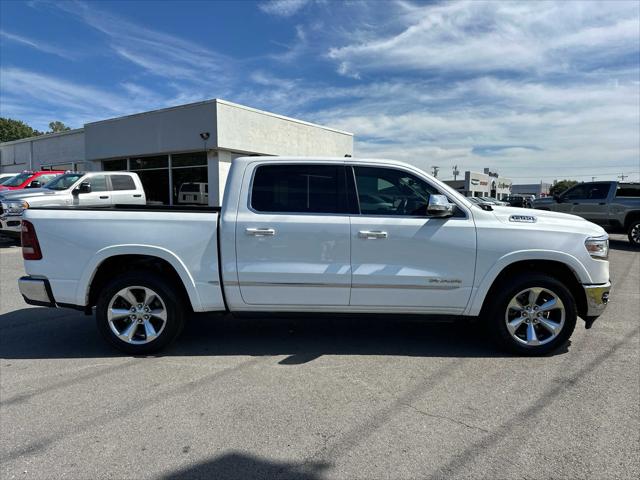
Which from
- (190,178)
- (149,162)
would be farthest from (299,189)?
(149,162)

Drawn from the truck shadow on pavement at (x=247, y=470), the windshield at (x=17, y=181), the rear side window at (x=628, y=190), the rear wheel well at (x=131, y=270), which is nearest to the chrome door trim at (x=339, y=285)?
the rear wheel well at (x=131, y=270)

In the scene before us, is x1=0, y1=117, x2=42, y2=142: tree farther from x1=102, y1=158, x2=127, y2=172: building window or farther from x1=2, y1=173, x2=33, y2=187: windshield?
x1=2, y1=173, x2=33, y2=187: windshield

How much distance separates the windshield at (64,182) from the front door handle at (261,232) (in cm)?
999

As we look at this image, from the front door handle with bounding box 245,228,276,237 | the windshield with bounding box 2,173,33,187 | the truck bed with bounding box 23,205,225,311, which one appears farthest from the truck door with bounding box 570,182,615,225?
the windshield with bounding box 2,173,33,187

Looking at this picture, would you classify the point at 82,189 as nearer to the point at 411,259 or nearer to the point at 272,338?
the point at 272,338

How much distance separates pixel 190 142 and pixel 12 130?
72.1 metres

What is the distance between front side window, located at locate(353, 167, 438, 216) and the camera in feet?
13.7

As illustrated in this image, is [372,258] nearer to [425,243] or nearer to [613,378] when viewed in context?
[425,243]

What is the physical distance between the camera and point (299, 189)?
4223 mm

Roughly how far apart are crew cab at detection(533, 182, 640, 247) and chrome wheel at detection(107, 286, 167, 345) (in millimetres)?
14328

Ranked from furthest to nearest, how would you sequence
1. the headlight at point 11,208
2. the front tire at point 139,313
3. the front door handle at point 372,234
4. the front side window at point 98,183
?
1. the front side window at point 98,183
2. the headlight at point 11,208
3. the front tire at point 139,313
4. the front door handle at point 372,234

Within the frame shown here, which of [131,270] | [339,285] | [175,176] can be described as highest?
[175,176]

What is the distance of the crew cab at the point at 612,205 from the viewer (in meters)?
13.6

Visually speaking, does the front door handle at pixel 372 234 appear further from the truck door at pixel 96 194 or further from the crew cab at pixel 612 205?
the crew cab at pixel 612 205
